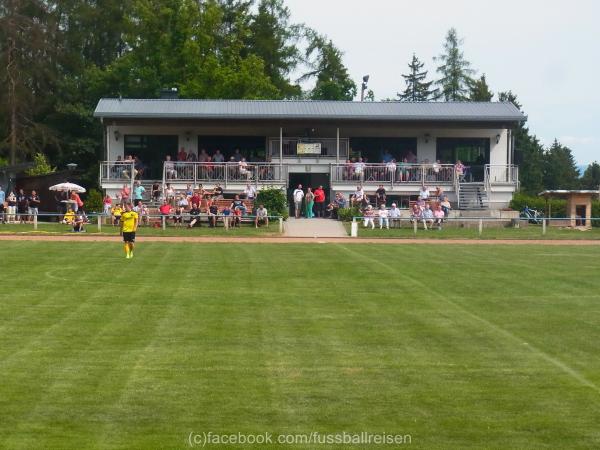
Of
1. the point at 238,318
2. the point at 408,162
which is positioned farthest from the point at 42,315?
the point at 408,162

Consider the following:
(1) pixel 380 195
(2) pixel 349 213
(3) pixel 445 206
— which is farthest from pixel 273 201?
(3) pixel 445 206

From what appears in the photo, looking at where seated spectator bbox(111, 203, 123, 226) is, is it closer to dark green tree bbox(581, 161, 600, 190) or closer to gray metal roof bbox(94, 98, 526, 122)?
gray metal roof bbox(94, 98, 526, 122)

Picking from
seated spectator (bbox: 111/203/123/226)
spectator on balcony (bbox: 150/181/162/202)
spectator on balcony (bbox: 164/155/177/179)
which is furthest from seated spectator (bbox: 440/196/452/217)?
seated spectator (bbox: 111/203/123/226)

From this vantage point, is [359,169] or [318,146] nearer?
[359,169]

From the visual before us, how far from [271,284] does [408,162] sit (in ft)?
99.2

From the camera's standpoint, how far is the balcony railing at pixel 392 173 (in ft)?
162

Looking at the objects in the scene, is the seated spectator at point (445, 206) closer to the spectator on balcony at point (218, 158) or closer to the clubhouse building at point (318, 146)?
the clubhouse building at point (318, 146)

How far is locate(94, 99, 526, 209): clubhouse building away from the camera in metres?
49.5

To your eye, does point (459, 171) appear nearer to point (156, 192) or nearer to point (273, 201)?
point (273, 201)

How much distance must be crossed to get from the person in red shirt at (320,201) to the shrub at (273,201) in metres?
2.72

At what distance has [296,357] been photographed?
13.6 metres

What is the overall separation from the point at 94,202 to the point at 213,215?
34.4 feet

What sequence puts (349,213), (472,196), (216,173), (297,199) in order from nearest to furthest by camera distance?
(349,213), (297,199), (216,173), (472,196)

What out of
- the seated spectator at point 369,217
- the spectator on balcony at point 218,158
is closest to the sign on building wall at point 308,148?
the spectator on balcony at point 218,158
